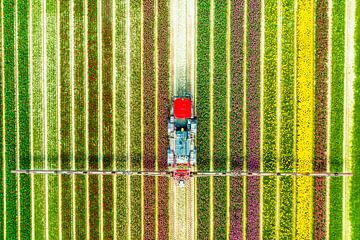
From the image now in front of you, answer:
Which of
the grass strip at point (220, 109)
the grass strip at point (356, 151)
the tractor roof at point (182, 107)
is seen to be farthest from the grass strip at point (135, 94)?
the grass strip at point (356, 151)

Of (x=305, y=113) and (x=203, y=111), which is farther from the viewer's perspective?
(x=203, y=111)

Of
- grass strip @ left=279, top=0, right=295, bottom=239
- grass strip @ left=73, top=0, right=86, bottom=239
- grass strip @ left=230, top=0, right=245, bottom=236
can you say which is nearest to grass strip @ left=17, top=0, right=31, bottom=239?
grass strip @ left=73, top=0, right=86, bottom=239

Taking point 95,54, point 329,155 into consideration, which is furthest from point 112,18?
point 329,155

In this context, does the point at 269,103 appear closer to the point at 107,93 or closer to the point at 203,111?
the point at 203,111

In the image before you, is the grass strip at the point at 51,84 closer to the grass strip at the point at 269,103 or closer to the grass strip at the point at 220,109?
the grass strip at the point at 220,109

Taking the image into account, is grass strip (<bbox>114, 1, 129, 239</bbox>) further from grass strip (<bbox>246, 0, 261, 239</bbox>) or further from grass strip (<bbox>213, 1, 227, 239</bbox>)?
grass strip (<bbox>246, 0, 261, 239</bbox>)

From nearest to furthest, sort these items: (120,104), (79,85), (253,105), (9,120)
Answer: (253,105)
(120,104)
(79,85)
(9,120)

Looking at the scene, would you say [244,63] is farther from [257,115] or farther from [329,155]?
[329,155]

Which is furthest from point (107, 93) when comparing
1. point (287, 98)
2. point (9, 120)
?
point (287, 98)
